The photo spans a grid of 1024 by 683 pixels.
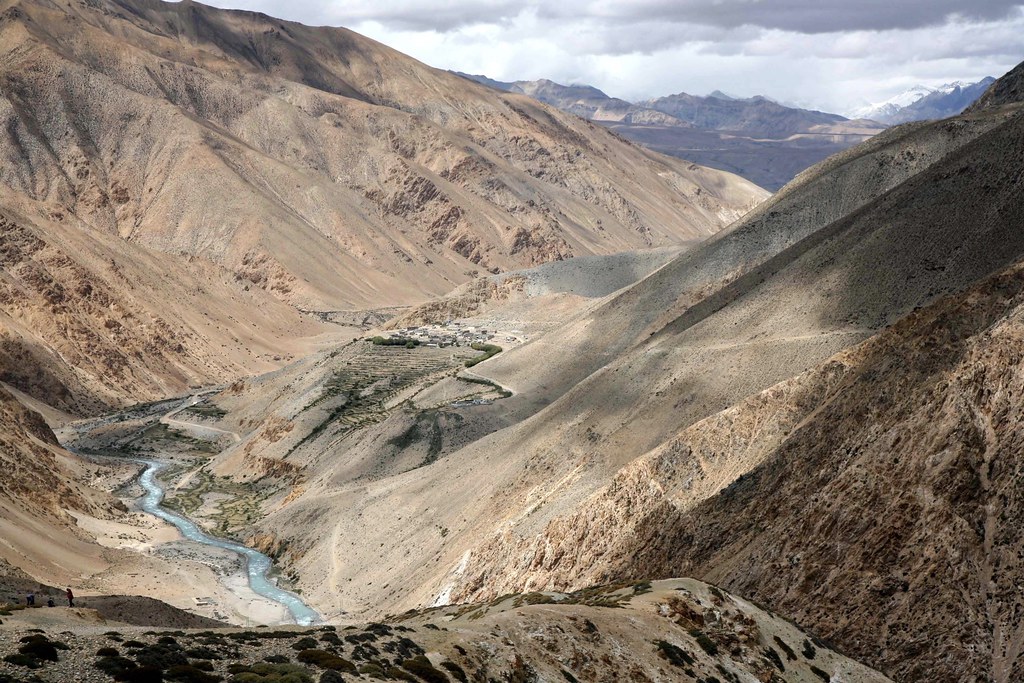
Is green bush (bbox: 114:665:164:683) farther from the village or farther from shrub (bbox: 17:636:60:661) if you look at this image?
the village

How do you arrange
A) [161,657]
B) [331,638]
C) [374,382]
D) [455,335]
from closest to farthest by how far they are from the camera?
1. [161,657]
2. [331,638]
3. [374,382]
4. [455,335]

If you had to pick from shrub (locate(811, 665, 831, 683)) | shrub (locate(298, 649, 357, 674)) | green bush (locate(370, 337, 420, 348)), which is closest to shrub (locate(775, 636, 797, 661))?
shrub (locate(811, 665, 831, 683))

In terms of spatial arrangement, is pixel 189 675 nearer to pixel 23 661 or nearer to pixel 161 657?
pixel 161 657

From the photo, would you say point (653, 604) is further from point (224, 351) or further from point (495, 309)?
point (224, 351)

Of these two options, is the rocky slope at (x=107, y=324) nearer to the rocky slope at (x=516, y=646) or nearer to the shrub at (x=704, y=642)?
the rocky slope at (x=516, y=646)

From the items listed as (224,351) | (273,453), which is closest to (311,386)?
(273,453)

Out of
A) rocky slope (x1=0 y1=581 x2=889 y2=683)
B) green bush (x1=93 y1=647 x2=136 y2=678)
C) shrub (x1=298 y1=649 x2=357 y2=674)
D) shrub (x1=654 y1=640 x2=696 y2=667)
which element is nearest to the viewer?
green bush (x1=93 y1=647 x2=136 y2=678)

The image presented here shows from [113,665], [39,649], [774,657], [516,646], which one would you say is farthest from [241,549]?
[113,665]
